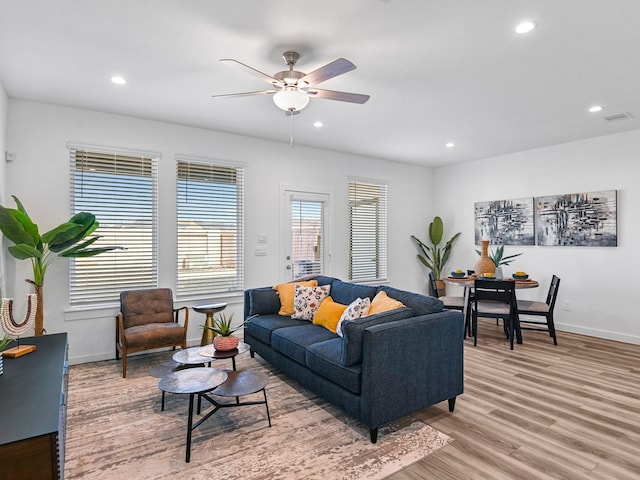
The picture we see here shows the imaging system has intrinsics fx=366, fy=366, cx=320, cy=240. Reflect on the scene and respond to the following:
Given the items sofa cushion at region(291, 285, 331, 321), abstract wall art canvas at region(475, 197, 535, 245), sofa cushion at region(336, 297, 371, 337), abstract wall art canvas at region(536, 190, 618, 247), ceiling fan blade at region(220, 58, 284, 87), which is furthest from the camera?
abstract wall art canvas at region(475, 197, 535, 245)

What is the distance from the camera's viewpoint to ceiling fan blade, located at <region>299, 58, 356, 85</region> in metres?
2.43

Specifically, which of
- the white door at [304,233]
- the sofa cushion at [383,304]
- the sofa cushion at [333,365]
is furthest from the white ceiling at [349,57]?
the sofa cushion at [333,365]

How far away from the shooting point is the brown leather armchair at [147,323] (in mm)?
3703

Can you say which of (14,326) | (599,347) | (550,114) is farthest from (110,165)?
(599,347)

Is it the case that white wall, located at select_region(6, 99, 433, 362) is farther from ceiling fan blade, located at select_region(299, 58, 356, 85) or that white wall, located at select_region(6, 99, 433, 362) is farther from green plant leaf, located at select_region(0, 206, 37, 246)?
ceiling fan blade, located at select_region(299, 58, 356, 85)

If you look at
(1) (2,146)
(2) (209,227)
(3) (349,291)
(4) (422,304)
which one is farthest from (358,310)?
(1) (2,146)

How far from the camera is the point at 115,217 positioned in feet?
14.1

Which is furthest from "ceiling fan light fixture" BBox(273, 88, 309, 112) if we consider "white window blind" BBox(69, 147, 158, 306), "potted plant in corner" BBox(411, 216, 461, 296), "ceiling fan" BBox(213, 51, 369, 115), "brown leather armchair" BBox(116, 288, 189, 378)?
"potted plant in corner" BBox(411, 216, 461, 296)

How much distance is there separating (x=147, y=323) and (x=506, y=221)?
5.67 metres

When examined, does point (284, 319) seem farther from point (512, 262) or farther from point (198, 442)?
point (512, 262)

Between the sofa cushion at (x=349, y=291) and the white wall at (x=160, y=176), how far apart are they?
1.59m

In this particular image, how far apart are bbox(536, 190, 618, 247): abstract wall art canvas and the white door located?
11.2 ft

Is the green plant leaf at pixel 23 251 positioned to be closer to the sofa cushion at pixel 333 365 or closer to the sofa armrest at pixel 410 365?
the sofa cushion at pixel 333 365

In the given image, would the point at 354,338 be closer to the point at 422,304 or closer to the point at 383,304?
the point at 383,304
